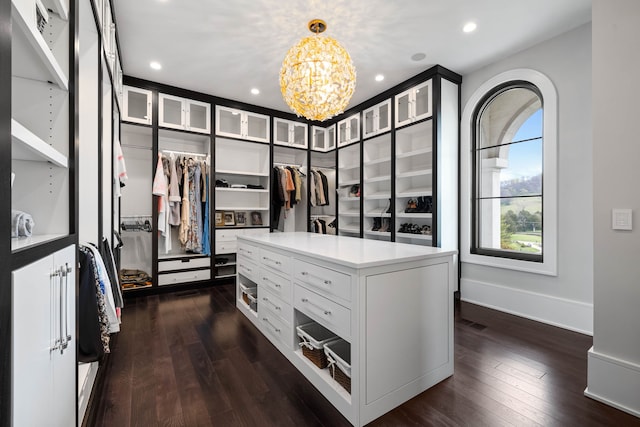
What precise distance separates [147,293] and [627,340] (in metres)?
4.41

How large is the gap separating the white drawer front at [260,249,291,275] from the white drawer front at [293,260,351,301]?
4.4 inches

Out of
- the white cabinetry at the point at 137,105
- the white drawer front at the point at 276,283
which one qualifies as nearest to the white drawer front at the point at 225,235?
the white cabinetry at the point at 137,105

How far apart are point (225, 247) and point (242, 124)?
187 centimetres

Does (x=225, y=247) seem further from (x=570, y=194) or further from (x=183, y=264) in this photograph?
(x=570, y=194)

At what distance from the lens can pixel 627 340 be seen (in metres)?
1.57

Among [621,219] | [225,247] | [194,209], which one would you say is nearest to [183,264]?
[225,247]

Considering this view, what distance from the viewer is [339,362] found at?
1588mm

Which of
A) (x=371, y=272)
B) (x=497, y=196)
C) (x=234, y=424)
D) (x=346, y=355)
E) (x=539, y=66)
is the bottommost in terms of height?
(x=234, y=424)

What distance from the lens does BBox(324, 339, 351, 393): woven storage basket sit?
154 centimetres

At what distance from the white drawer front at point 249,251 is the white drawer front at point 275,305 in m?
0.27

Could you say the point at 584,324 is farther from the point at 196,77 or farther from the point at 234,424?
the point at 196,77

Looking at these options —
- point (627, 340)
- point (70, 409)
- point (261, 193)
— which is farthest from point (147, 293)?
point (627, 340)

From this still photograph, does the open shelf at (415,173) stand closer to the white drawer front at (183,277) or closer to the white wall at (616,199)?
the white wall at (616,199)

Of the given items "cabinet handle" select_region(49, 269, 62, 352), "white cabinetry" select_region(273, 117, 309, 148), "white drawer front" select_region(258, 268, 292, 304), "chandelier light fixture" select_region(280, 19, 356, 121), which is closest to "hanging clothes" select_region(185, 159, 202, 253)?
"white cabinetry" select_region(273, 117, 309, 148)
